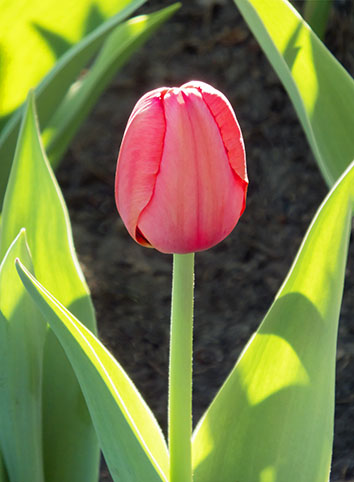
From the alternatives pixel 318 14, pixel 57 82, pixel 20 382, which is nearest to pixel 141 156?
pixel 20 382

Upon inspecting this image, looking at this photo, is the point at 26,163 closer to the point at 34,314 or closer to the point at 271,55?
the point at 34,314

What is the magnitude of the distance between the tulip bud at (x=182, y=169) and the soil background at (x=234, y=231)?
660 mm

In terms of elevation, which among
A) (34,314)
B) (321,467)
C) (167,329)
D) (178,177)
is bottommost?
(167,329)

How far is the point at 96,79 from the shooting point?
0.83m

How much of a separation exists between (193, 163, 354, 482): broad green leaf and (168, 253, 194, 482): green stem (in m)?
0.06

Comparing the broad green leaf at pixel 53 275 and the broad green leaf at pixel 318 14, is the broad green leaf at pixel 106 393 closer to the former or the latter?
the broad green leaf at pixel 53 275

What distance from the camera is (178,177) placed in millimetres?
421

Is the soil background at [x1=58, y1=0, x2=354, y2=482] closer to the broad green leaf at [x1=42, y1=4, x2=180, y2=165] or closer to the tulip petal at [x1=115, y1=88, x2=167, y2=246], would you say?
the broad green leaf at [x1=42, y1=4, x2=180, y2=165]

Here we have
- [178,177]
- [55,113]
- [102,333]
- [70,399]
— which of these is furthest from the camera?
[102,333]

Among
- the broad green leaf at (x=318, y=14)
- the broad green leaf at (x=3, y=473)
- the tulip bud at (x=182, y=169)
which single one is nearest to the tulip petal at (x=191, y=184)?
the tulip bud at (x=182, y=169)

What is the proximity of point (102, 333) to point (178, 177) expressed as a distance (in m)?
0.72

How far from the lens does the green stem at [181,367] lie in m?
0.48

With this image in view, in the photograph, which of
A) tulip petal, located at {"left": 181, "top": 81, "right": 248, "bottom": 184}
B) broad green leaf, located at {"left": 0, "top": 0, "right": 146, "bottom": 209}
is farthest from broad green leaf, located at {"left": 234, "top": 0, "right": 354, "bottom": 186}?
tulip petal, located at {"left": 181, "top": 81, "right": 248, "bottom": 184}

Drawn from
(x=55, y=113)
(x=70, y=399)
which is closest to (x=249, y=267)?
(x=55, y=113)
